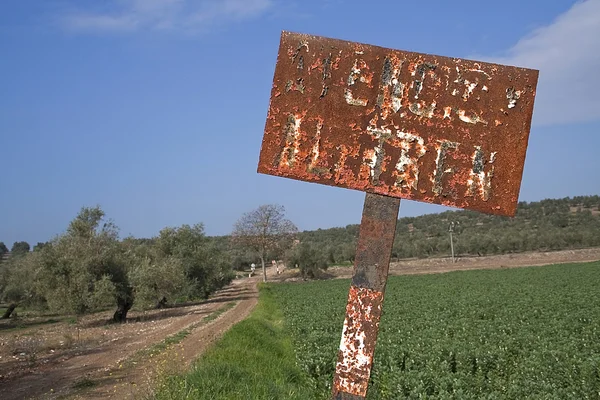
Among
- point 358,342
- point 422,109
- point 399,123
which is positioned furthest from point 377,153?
point 358,342

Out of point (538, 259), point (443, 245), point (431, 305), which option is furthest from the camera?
point (443, 245)

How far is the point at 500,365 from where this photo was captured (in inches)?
502

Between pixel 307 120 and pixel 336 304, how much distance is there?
2955 centimetres

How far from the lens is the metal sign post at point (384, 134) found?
3330mm

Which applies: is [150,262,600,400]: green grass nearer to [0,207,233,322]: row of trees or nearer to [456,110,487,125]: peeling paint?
[456,110,487,125]: peeling paint

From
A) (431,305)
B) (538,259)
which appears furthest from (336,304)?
(538,259)

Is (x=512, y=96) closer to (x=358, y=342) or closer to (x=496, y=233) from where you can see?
(x=358, y=342)

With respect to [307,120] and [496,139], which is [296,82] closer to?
[307,120]

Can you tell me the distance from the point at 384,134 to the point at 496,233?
105 meters

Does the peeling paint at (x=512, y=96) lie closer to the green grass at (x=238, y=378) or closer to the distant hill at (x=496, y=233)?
the green grass at (x=238, y=378)

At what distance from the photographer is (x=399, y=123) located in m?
3.47

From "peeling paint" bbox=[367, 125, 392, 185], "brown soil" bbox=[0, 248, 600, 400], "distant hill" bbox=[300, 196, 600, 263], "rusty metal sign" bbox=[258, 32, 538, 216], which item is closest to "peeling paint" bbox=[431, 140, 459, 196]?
"rusty metal sign" bbox=[258, 32, 538, 216]

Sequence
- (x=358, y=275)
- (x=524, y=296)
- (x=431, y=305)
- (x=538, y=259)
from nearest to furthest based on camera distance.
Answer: (x=358, y=275) < (x=431, y=305) < (x=524, y=296) < (x=538, y=259)

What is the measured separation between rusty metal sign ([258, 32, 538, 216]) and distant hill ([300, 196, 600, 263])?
92.7 meters
